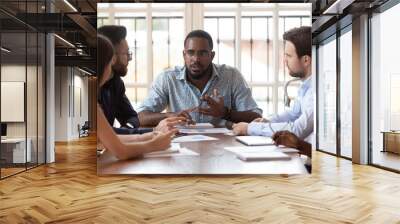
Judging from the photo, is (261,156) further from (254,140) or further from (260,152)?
(254,140)

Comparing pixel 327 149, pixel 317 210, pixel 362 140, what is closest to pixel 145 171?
pixel 317 210

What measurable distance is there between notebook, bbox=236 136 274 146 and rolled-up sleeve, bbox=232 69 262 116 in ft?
1.19

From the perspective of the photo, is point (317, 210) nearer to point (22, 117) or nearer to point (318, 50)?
point (22, 117)

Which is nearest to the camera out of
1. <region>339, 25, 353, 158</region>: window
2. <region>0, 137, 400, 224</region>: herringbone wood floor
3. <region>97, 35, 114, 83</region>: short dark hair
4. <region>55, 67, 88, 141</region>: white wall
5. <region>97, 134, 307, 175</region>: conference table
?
<region>0, 137, 400, 224</region>: herringbone wood floor

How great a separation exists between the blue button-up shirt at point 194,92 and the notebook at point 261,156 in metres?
0.52

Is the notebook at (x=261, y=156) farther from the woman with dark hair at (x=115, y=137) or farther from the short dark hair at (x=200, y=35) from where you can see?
the short dark hair at (x=200, y=35)

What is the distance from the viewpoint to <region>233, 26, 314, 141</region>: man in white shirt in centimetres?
588

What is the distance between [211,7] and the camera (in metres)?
5.88

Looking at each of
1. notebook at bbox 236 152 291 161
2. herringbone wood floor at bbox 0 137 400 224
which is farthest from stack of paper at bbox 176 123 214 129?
herringbone wood floor at bbox 0 137 400 224

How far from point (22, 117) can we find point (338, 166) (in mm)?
5899

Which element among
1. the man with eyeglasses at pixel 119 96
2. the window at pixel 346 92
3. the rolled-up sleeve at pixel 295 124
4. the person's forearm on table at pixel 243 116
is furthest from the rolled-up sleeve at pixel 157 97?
the window at pixel 346 92

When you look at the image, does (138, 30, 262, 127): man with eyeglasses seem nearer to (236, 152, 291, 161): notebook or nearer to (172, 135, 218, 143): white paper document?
(172, 135, 218, 143): white paper document

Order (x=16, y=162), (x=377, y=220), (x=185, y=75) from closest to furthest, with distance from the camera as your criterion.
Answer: (x=377, y=220)
(x=185, y=75)
(x=16, y=162)

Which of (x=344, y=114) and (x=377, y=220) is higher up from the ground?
(x=344, y=114)
